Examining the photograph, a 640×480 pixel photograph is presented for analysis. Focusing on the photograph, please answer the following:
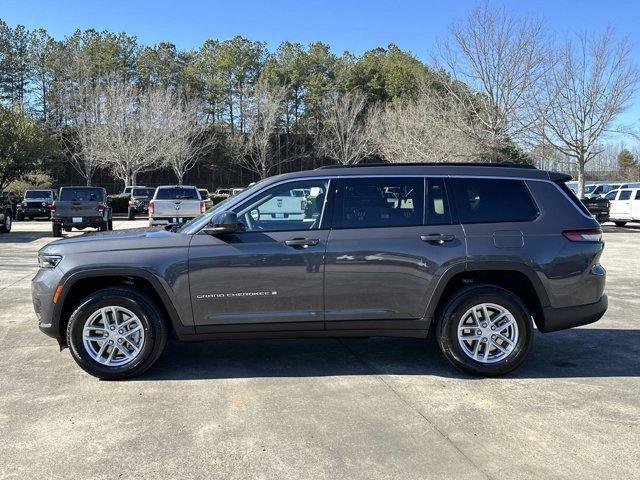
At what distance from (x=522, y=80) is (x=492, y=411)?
86.4 feet

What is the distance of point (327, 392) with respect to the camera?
15.5 ft

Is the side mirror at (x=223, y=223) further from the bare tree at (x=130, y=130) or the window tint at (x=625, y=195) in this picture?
the bare tree at (x=130, y=130)

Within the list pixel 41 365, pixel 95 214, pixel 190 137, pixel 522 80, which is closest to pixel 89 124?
pixel 190 137

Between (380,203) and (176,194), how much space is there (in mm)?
13356

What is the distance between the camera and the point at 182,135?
1834 inches

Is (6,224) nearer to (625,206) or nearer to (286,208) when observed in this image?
(286,208)

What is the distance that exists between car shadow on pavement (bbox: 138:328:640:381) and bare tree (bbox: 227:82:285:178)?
155 ft

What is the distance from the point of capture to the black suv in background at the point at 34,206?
95.3ft

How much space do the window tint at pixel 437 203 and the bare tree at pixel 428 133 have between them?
2490 cm

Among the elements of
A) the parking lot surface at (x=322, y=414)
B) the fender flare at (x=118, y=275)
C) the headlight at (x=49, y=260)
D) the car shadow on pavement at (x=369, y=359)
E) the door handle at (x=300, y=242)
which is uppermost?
the door handle at (x=300, y=242)

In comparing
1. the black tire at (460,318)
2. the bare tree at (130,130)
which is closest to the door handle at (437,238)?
the black tire at (460,318)

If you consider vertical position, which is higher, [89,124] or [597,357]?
[89,124]

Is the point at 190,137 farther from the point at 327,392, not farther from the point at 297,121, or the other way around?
the point at 327,392

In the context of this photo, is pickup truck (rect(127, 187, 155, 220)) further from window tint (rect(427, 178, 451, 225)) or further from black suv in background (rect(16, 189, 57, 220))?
window tint (rect(427, 178, 451, 225))
